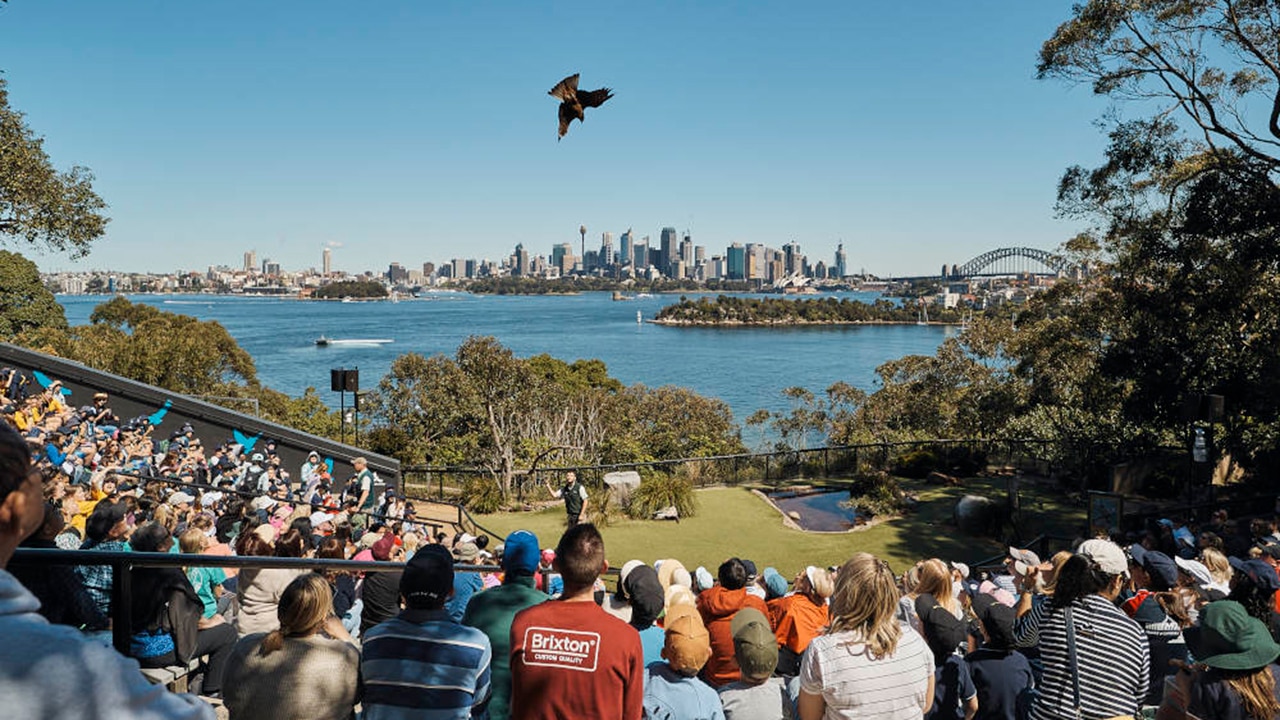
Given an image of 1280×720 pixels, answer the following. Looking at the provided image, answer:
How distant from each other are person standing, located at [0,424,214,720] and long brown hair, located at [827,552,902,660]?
2410mm

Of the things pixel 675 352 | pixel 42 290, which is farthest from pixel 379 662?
pixel 675 352

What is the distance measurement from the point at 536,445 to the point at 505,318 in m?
147

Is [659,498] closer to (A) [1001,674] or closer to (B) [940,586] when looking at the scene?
(B) [940,586]

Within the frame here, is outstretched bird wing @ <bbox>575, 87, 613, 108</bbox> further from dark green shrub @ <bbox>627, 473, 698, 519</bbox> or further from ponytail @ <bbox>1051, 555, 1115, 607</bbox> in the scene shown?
dark green shrub @ <bbox>627, 473, 698, 519</bbox>

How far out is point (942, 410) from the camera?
92.5 ft

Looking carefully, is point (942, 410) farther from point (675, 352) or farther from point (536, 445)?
point (675, 352)

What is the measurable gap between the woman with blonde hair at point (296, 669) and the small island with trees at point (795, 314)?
141201mm

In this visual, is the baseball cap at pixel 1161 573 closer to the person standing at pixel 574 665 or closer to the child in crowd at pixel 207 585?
the person standing at pixel 574 665

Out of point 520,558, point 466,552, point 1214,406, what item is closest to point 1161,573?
point 520,558

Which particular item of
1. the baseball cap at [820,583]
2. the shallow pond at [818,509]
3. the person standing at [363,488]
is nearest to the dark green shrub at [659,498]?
the shallow pond at [818,509]

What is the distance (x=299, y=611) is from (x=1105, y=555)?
156 inches

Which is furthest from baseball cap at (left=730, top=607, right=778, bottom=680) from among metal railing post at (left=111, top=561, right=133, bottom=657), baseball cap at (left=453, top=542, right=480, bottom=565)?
baseball cap at (left=453, top=542, right=480, bottom=565)

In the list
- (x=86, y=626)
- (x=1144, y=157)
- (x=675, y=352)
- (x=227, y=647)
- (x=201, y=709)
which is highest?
(x=1144, y=157)

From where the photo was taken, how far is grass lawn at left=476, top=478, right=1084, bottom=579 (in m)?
13.4
